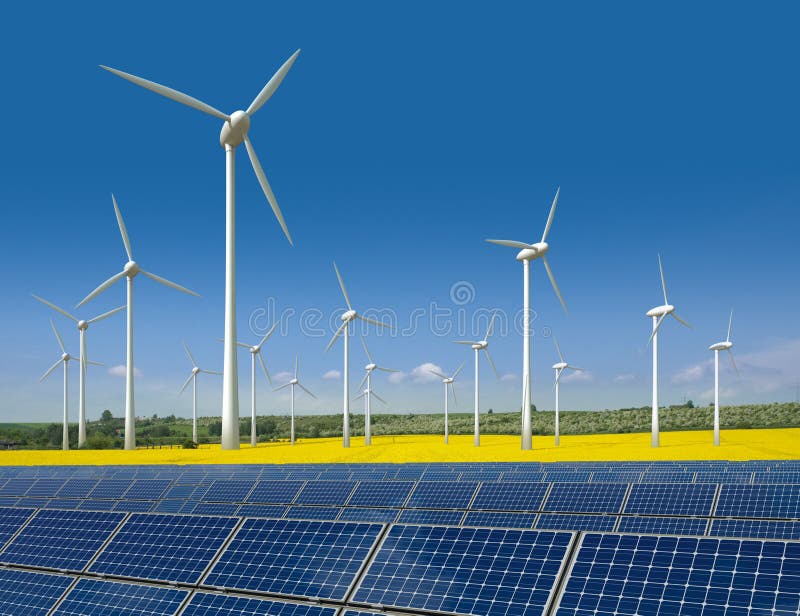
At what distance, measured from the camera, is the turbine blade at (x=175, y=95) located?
44.0 metres

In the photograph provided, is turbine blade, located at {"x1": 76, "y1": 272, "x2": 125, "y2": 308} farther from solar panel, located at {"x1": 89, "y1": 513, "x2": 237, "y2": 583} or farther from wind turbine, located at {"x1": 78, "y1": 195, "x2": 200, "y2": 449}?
solar panel, located at {"x1": 89, "y1": 513, "x2": 237, "y2": 583}

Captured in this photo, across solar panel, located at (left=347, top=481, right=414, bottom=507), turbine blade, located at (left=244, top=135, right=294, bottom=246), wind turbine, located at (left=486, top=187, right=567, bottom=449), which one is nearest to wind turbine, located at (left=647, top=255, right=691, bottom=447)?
wind turbine, located at (left=486, top=187, right=567, bottom=449)

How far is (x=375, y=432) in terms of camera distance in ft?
545

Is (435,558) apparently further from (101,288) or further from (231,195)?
(101,288)

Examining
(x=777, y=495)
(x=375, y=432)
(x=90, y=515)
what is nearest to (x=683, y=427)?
(x=375, y=432)

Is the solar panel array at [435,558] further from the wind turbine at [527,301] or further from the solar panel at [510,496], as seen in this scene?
the wind turbine at [527,301]

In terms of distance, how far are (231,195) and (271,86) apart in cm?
810

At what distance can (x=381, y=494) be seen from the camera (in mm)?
22641

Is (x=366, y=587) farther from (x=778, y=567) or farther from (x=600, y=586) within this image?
(x=778, y=567)

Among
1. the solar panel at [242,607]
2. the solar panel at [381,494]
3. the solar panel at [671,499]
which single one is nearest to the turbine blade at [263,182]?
the solar panel at [381,494]

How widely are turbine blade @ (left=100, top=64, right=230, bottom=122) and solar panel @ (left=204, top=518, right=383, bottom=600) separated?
38.0 meters

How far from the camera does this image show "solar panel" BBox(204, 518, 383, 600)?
10781 millimetres

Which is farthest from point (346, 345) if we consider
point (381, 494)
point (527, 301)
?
point (381, 494)

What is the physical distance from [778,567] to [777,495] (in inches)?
526
